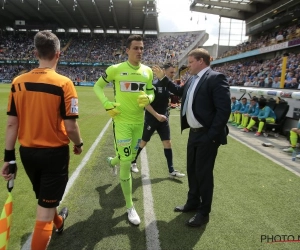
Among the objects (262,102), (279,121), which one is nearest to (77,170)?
(279,121)

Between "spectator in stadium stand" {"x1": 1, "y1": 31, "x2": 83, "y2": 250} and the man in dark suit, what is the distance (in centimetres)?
163

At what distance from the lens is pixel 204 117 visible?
128 inches

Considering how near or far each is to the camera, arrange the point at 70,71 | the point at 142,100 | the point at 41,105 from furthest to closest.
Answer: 1. the point at 70,71
2. the point at 142,100
3. the point at 41,105

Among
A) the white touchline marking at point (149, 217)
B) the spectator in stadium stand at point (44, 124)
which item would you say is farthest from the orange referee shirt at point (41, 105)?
the white touchline marking at point (149, 217)

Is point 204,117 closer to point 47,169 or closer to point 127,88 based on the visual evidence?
point 127,88

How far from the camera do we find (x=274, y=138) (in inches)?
375

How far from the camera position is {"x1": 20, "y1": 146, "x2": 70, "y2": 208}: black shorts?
7.39 feet

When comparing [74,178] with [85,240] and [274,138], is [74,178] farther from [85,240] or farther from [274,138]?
[274,138]

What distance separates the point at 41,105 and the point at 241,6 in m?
36.6

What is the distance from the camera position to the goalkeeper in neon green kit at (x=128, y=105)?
3.52 metres

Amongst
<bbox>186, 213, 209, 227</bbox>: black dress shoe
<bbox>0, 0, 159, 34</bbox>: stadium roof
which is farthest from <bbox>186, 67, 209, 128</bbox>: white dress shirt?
<bbox>0, 0, 159, 34</bbox>: stadium roof

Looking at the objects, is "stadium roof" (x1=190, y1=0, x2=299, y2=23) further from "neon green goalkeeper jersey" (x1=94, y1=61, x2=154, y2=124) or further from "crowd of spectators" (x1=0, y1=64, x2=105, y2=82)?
"neon green goalkeeper jersey" (x1=94, y1=61, x2=154, y2=124)

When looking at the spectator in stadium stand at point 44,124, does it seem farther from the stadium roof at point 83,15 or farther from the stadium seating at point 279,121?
the stadium roof at point 83,15

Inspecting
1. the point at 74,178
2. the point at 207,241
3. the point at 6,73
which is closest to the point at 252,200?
the point at 207,241
